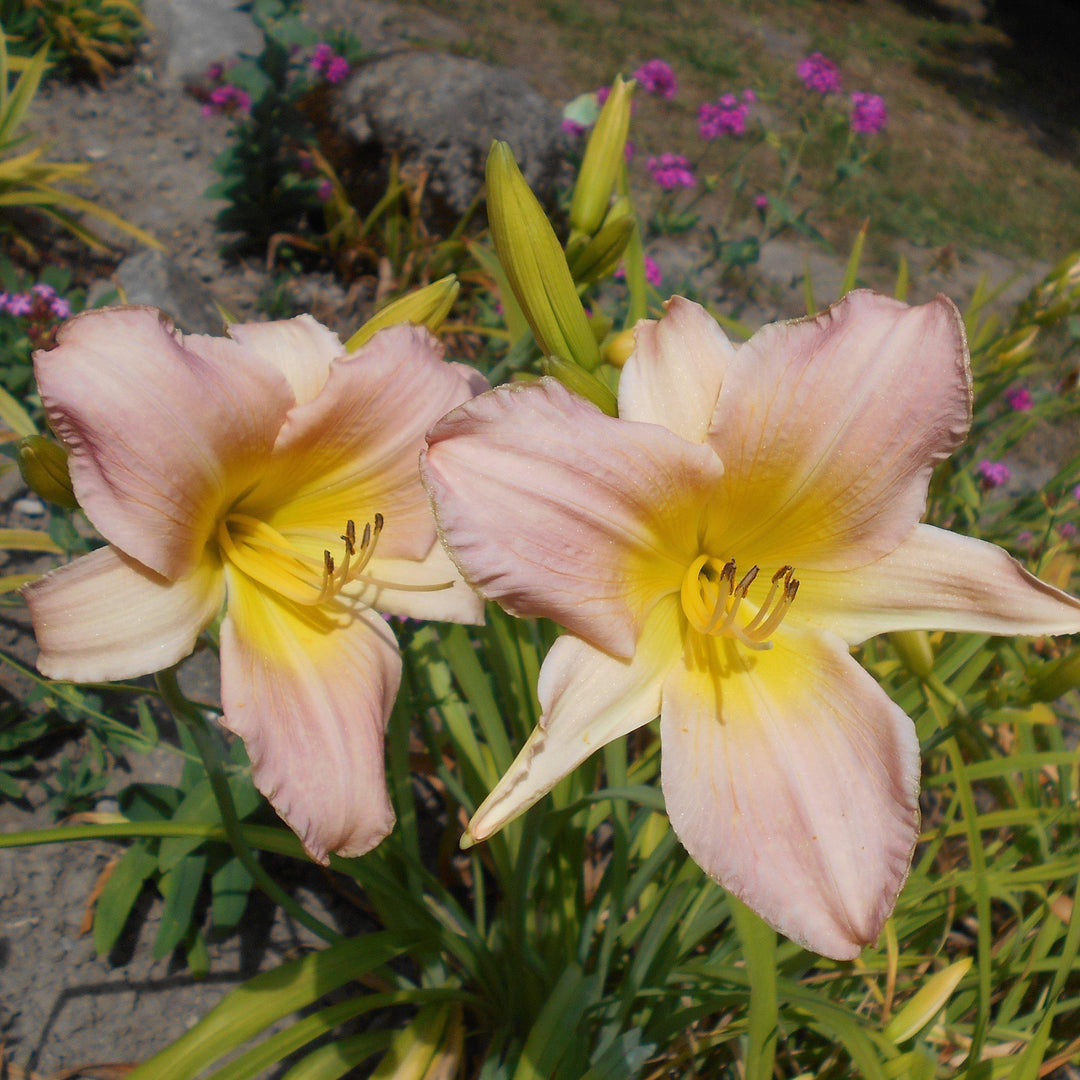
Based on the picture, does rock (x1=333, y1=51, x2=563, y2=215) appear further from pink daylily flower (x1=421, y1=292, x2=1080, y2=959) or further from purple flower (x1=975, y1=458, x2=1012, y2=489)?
pink daylily flower (x1=421, y1=292, x2=1080, y2=959)

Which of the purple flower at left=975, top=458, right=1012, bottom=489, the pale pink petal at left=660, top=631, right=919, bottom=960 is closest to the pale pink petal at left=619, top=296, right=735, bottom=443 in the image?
the pale pink petal at left=660, top=631, right=919, bottom=960

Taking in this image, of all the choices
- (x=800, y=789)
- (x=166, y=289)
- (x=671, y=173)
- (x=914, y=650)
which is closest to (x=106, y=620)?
(x=800, y=789)

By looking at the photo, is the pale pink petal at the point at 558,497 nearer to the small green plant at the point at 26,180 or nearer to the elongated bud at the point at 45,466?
the elongated bud at the point at 45,466

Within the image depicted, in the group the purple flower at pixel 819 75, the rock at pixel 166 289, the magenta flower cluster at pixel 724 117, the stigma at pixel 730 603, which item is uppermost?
the purple flower at pixel 819 75

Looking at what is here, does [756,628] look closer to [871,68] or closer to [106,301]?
[106,301]

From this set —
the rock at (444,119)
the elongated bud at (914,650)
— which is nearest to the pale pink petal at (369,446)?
the elongated bud at (914,650)

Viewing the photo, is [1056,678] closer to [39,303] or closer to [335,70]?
[39,303]
